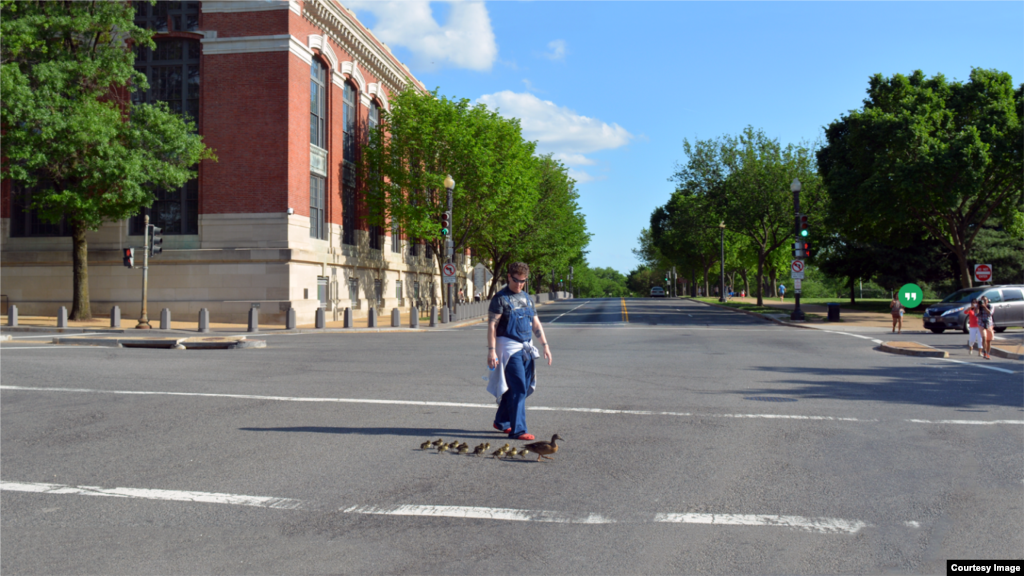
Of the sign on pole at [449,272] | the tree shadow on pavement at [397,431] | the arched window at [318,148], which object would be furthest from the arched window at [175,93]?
the tree shadow on pavement at [397,431]

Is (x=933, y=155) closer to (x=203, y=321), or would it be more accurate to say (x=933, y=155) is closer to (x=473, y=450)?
(x=203, y=321)

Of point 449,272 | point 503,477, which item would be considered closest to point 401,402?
point 503,477

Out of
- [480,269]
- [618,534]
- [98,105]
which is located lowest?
[618,534]

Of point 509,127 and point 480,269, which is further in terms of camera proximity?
point 509,127

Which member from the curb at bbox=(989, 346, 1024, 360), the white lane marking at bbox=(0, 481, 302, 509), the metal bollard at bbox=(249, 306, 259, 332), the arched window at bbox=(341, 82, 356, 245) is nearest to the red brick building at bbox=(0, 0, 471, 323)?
the arched window at bbox=(341, 82, 356, 245)

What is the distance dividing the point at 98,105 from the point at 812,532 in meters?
29.8

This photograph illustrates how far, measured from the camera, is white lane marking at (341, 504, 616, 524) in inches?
196

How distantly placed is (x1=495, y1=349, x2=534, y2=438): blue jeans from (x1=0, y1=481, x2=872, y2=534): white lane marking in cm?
221

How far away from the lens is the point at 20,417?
8.82 meters

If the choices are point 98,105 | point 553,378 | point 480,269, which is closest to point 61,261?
point 98,105

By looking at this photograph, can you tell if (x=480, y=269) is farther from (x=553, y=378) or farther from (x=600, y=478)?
(x=600, y=478)

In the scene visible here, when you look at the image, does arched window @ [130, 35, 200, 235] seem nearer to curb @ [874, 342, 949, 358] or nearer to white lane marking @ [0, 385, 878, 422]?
white lane marking @ [0, 385, 878, 422]

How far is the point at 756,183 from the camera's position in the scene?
4725 centimetres

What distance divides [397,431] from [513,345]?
170 centimetres
